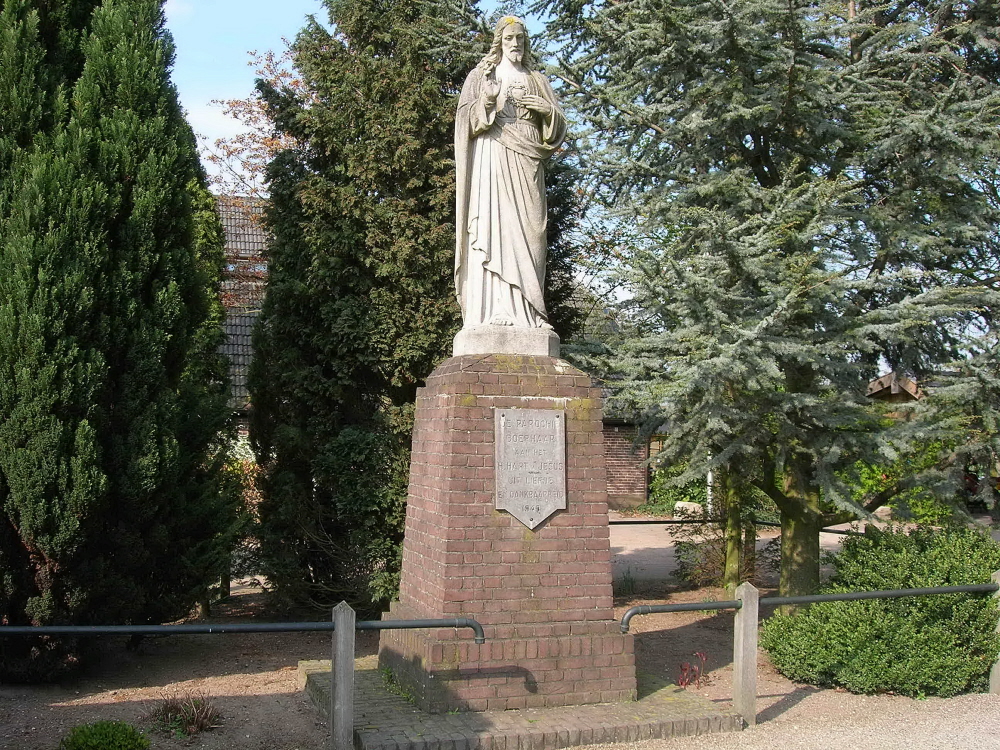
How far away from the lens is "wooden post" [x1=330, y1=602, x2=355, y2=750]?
4730 mm

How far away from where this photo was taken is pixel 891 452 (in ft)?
23.3

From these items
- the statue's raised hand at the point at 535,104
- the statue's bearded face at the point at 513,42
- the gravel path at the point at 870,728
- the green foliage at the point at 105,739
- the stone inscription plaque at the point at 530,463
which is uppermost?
the statue's bearded face at the point at 513,42

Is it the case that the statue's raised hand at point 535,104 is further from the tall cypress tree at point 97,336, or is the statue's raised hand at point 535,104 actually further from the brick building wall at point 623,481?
the brick building wall at point 623,481

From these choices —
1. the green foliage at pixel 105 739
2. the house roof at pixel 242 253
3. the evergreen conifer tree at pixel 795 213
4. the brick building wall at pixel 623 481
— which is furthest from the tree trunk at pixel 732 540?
the brick building wall at pixel 623 481

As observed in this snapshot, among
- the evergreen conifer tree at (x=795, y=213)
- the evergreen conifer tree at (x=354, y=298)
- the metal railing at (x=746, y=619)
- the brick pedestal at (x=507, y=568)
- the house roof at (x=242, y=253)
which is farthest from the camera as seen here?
the house roof at (x=242, y=253)

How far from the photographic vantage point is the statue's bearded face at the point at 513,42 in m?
6.45

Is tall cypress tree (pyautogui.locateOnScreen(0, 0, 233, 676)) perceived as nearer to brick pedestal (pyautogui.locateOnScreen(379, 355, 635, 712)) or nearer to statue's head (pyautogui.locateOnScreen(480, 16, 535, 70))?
brick pedestal (pyautogui.locateOnScreen(379, 355, 635, 712))

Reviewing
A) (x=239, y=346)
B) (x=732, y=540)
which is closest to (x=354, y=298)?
(x=732, y=540)

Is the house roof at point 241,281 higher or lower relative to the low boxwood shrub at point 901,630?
higher

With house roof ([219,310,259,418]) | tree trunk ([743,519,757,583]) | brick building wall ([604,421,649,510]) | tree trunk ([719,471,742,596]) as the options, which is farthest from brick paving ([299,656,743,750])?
brick building wall ([604,421,649,510])

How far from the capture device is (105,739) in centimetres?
465

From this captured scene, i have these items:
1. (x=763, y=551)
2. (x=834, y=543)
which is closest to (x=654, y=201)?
(x=763, y=551)

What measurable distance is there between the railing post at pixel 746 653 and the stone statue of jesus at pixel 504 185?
7.53 ft

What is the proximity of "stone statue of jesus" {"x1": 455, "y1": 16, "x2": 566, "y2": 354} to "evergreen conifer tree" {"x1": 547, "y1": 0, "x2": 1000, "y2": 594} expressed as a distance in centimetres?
130
